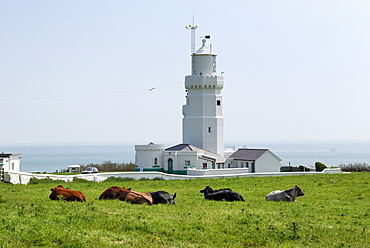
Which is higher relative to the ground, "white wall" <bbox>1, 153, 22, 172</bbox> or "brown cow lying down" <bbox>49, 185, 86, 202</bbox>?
"white wall" <bbox>1, 153, 22, 172</bbox>

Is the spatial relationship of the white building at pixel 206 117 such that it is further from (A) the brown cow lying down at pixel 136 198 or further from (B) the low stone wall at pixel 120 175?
(A) the brown cow lying down at pixel 136 198

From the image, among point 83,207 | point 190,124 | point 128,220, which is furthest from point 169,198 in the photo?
point 190,124

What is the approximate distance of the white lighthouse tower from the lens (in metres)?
62.3

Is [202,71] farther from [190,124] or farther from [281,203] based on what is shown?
[281,203]

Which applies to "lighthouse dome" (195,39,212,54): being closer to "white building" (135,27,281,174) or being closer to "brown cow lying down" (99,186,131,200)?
"white building" (135,27,281,174)

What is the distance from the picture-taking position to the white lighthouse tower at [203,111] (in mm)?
62312

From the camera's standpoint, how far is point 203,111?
205ft

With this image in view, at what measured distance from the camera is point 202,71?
6338cm

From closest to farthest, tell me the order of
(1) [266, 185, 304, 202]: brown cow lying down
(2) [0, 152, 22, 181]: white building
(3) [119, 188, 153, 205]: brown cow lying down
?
(3) [119, 188, 153, 205]: brown cow lying down → (1) [266, 185, 304, 202]: brown cow lying down → (2) [0, 152, 22, 181]: white building

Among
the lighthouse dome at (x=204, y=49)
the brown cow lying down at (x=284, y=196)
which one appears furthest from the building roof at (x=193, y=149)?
the brown cow lying down at (x=284, y=196)

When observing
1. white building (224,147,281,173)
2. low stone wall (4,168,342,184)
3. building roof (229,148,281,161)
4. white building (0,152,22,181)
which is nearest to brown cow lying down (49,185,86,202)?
low stone wall (4,168,342,184)

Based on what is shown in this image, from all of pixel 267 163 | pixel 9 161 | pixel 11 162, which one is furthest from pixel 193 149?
pixel 9 161

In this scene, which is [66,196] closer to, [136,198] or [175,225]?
[136,198]

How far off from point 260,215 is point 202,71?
47.9 meters
